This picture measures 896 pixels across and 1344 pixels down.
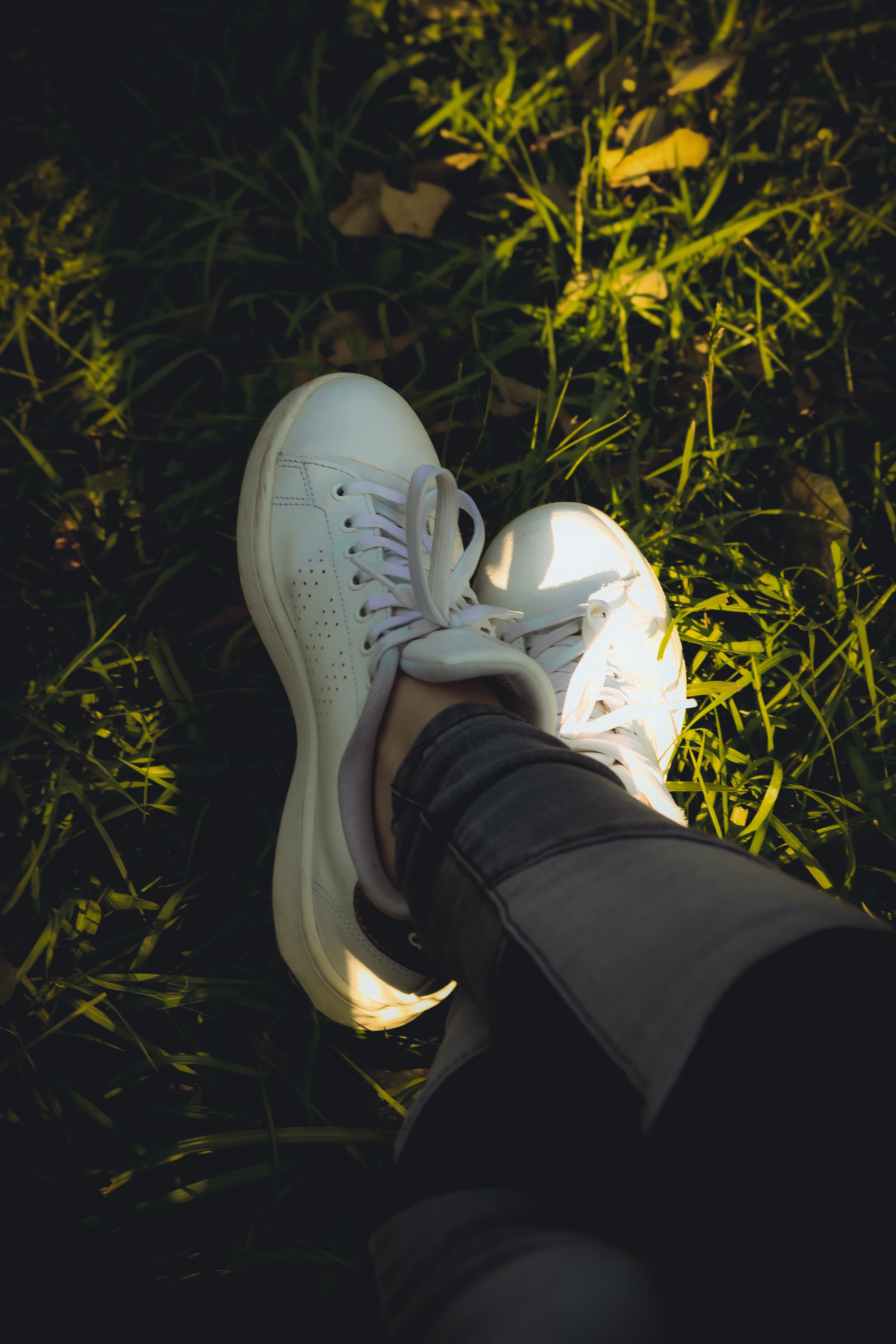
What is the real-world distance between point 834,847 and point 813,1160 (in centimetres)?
81

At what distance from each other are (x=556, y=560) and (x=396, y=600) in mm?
321

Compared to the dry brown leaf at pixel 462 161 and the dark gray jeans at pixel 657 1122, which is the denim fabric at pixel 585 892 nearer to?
the dark gray jeans at pixel 657 1122

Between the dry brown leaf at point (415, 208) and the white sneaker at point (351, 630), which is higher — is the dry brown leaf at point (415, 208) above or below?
above

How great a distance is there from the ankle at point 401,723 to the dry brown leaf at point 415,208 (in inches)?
41.3

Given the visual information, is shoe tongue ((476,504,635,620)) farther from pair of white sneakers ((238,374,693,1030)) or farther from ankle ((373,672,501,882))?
ankle ((373,672,501,882))

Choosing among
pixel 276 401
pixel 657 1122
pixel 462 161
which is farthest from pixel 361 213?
pixel 657 1122

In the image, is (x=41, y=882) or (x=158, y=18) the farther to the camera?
(x=158, y=18)

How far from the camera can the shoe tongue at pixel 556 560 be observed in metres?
1.25

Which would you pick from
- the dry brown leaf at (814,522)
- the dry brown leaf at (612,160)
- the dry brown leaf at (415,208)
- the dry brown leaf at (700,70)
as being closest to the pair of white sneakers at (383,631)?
the dry brown leaf at (814,522)

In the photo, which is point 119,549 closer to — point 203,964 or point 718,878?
point 203,964

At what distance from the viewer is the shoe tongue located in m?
1.25

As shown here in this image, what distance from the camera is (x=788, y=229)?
1.49 m

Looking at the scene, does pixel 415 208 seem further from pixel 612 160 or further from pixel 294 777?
pixel 294 777

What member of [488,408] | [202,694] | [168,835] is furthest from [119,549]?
[488,408]
